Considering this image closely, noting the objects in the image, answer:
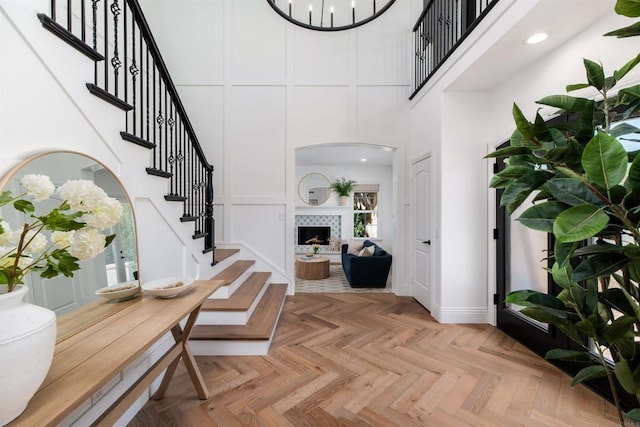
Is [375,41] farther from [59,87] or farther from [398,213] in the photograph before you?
[59,87]

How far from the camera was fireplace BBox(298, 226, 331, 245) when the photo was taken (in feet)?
24.3

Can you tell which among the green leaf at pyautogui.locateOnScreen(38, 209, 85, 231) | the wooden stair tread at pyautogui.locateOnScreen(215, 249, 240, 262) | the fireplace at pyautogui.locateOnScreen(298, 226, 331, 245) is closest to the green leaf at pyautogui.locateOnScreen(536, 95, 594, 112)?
the green leaf at pyautogui.locateOnScreen(38, 209, 85, 231)

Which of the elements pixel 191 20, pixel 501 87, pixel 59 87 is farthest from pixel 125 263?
pixel 191 20

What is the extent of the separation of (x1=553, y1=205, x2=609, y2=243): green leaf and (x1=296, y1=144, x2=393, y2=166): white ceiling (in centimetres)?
510

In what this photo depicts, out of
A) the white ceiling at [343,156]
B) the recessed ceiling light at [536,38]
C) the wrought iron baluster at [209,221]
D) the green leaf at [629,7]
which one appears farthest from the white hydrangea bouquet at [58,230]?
the white ceiling at [343,156]

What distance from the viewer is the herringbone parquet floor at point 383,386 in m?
1.67

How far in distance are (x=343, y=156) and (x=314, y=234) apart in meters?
2.29

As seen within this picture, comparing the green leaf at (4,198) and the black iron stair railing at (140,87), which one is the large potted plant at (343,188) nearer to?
the black iron stair railing at (140,87)

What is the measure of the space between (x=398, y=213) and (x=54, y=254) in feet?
12.5

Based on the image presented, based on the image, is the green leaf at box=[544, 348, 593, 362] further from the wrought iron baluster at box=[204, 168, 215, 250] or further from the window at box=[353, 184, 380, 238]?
the window at box=[353, 184, 380, 238]

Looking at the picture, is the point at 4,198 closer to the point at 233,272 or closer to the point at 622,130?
the point at 622,130

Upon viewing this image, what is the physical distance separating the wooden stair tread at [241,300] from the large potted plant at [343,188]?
164 inches

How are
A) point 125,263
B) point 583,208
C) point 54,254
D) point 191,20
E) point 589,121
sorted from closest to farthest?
1. point 583,208
2. point 589,121
3. point 54,254
4. point 125,263
5. point 191,20

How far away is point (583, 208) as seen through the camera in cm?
51
